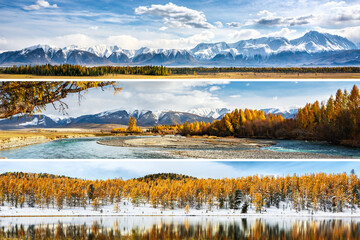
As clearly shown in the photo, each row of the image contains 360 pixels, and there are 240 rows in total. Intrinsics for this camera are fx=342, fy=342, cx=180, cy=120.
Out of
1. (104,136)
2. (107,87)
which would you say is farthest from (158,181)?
(107,87)

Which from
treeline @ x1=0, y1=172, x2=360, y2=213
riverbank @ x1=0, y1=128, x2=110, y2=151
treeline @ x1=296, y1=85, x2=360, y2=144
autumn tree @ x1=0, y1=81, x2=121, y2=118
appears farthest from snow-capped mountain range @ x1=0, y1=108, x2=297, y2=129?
treeline @ x1=0, y1=172, x2=360, y2=213

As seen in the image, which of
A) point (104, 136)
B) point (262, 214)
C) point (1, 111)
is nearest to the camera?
point (1, 111)

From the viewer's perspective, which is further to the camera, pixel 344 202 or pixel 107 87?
pixel 344 202

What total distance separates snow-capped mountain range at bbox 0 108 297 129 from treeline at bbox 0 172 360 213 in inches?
1597

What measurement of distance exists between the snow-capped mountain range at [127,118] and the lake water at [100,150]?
32.5 inches

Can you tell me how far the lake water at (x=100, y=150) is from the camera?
11.2m

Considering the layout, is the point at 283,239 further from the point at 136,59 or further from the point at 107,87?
the point at 107,87

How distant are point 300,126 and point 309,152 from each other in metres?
1.40

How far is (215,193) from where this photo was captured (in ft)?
178

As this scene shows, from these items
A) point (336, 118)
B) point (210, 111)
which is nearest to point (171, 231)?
point (210, 111)

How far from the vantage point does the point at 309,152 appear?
1194cm

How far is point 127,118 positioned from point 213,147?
3.23 m

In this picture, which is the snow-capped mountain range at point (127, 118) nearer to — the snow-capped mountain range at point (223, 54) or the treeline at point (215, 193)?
the snow-capped mountain range at point (223, 54)

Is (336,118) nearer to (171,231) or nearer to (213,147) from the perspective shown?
(213,147)
